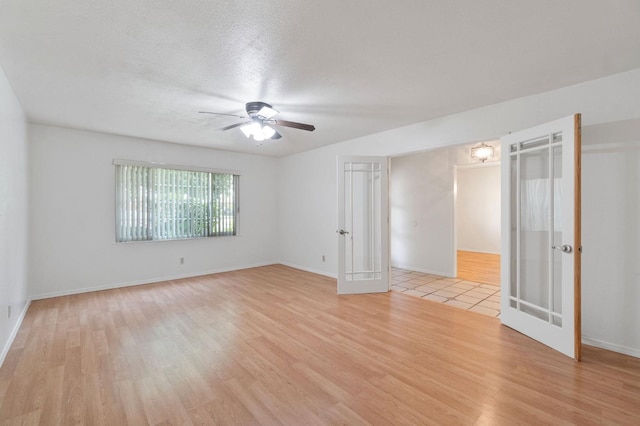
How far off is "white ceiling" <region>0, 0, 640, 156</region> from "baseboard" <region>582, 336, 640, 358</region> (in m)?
2.58

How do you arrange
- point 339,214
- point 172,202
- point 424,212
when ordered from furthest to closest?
point 424,212 < point 172,202 < point 339,214

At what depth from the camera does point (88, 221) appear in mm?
4590

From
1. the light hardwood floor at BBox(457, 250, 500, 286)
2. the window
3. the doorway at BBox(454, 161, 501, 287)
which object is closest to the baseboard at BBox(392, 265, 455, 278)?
the light hardwood floor at BBox(457, 250, 500, 286)

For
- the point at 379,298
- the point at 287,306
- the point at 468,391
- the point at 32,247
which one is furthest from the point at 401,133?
the point at 32,247

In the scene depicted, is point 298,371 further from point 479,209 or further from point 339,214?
point 479,209

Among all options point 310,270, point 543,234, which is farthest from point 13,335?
point 543,234

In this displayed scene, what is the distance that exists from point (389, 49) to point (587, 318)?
128 inches

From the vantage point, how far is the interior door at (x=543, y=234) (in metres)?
2.50

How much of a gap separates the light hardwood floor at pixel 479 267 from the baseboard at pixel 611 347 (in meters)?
2.17

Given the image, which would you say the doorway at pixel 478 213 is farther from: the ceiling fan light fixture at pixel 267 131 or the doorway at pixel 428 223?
the ceiling fan light fixture at pixel 267 131

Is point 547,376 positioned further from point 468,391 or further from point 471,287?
point 471,287

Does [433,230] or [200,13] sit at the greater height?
[200,13]

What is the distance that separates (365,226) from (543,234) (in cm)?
242

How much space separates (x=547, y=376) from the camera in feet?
7.31
